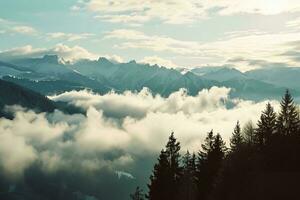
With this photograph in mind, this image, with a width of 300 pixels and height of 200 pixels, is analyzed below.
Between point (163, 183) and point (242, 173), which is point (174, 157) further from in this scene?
point (242, 173)

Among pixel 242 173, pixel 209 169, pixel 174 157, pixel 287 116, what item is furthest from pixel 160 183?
pixel 287 116

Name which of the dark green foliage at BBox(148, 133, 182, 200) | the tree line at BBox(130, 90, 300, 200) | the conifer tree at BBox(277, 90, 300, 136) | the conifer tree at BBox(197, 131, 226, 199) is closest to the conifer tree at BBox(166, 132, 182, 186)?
the tree line at BBox(130, 90, 300, 200)

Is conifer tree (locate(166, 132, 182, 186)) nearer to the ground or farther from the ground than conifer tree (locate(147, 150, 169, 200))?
farther from the ground

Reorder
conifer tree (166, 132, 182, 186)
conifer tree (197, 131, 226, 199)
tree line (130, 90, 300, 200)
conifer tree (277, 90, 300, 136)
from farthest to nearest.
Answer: conifer tree (277, 90, 300, 136), conifer tree (166, 132, 182, 186), conifer tree (197, 131, 226, 199), tree line (130, 90, 300, 200)

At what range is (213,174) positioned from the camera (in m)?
77.6

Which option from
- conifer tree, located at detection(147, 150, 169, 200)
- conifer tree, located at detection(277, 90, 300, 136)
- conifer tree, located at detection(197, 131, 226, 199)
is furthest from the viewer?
conifer tree, located at detection(277, 90, 300, 136)

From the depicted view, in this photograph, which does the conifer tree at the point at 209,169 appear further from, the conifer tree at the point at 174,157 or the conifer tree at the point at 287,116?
the conifer tree at the point at 287,116

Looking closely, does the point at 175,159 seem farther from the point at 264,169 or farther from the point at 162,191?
the point at 264,169

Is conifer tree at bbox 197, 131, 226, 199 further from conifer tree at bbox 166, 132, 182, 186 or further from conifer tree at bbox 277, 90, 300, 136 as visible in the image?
conifer tree at bbox 277, 90, 300, 136

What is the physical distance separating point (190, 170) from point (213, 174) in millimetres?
24083

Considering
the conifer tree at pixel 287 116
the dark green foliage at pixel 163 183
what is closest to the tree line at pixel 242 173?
the dark green foliage at pixel 163 183

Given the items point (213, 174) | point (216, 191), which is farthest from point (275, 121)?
point (216, 191)

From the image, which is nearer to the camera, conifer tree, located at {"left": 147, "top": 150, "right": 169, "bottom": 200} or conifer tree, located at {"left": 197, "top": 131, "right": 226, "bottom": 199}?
conifer tree, located at {"left": 147, "top": 150, "right": 169, "bottom": 200}

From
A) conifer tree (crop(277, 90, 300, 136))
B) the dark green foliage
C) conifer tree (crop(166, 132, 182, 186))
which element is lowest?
the dark green foliage
